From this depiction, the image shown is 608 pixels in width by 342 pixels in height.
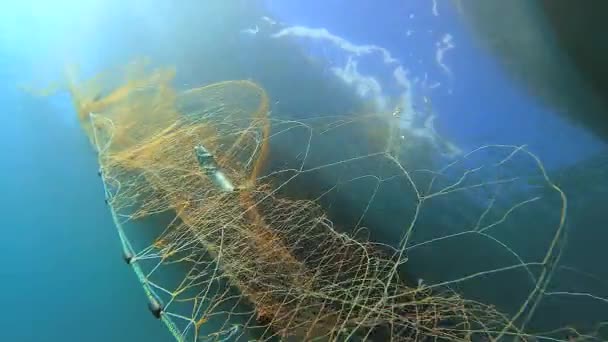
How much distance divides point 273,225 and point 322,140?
0.19 meters

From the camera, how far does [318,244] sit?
837 mm

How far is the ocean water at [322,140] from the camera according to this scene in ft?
2.61

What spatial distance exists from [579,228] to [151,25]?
0.92 metres

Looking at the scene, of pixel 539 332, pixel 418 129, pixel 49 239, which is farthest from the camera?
pixel 49 239

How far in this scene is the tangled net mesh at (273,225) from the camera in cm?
75

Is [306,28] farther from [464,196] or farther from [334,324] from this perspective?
[334,324]

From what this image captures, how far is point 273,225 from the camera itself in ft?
2.83

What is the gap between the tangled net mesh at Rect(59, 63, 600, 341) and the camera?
75 cm

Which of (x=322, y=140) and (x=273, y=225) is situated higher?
(x=322, y=140)

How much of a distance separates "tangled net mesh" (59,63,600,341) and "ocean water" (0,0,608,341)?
11 millimetres

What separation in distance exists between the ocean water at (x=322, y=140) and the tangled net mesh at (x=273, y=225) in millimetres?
11

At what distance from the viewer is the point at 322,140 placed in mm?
918

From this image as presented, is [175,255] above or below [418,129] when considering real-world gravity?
below

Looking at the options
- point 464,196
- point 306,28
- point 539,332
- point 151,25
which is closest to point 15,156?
point 151,25
